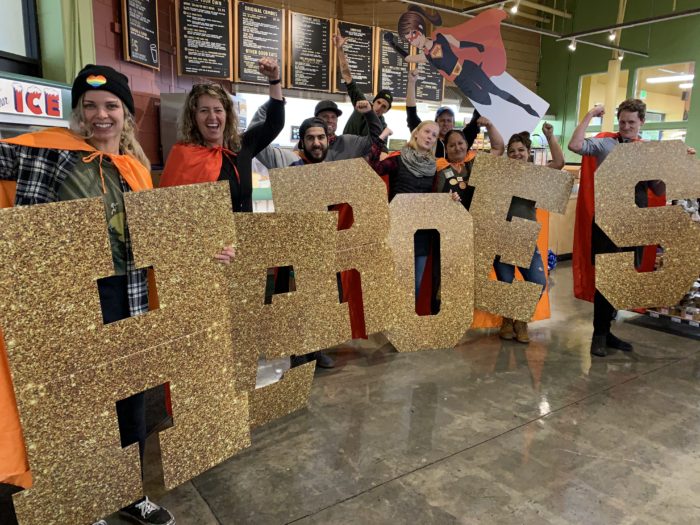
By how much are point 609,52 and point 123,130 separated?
386 inches

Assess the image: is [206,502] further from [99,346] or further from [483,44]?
[483,44]

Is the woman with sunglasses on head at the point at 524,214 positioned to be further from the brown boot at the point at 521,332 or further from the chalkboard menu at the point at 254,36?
the chalkboard menu at the point at 254,36

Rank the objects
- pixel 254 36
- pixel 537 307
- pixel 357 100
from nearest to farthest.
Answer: pixel 357 100 → pixel 537 307 → pixel 254 36

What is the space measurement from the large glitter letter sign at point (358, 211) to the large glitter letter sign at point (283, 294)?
187mm

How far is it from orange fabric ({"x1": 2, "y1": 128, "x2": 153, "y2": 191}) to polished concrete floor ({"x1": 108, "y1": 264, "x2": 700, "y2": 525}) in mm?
1158

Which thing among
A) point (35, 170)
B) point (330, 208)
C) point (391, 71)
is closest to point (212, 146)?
point (35, 170)

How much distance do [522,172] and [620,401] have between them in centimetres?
142

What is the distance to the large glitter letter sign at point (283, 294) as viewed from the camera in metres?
2.12

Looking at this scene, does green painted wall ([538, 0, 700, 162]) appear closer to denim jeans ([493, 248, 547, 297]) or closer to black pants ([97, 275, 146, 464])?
denim jeans ([493, 248, 547, 297])

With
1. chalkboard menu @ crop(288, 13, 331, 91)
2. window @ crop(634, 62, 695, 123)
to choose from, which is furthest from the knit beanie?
window @ crop(634, 62, 695, 123)

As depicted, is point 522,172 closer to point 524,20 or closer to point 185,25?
point 185,25

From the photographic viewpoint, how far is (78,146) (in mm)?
1543

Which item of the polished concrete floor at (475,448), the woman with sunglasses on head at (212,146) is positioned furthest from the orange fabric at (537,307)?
the woman with sunglasses on head at (212,146)

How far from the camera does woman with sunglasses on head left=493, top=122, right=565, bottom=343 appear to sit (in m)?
3.25
